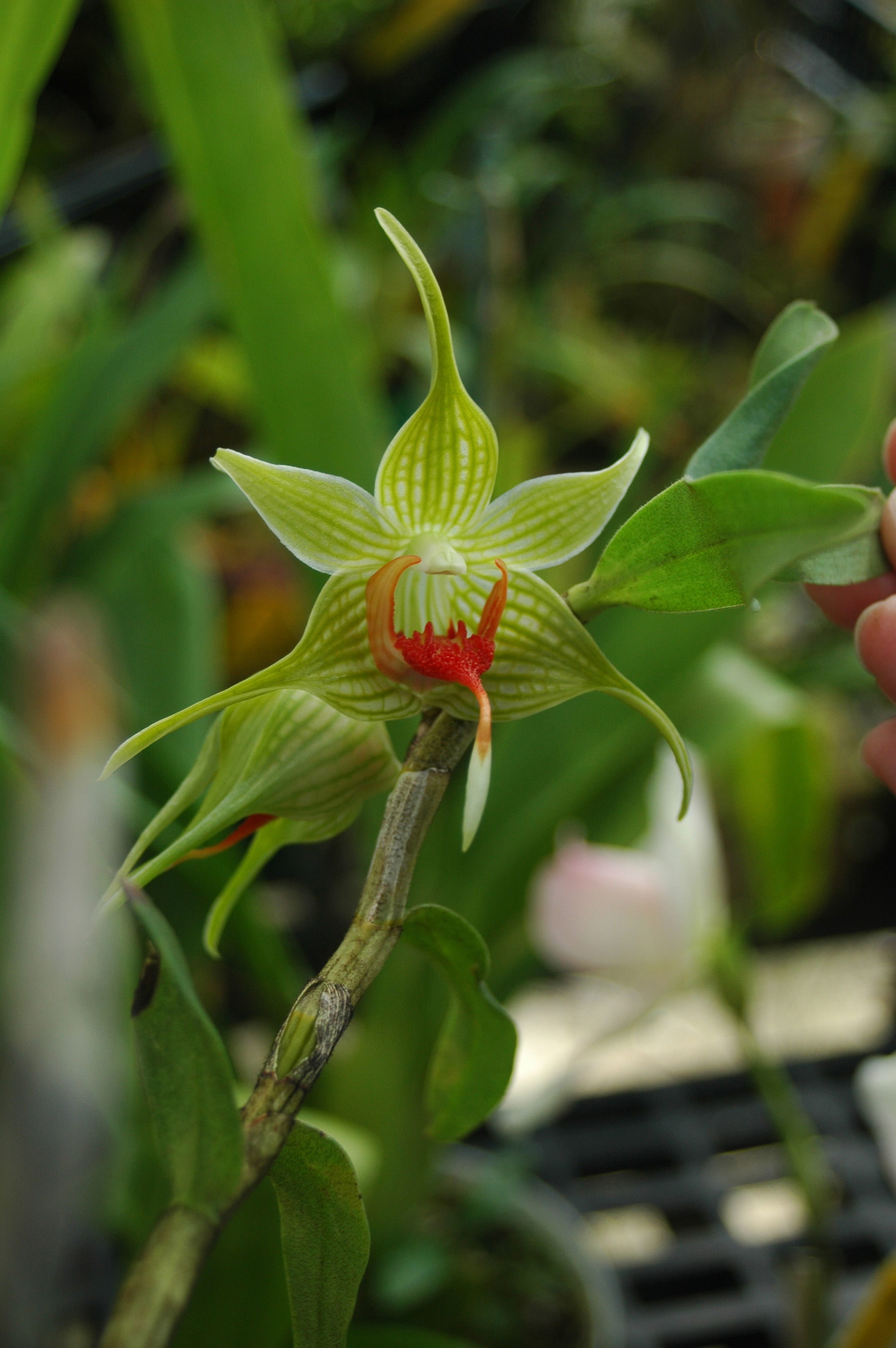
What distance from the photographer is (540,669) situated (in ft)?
0.53

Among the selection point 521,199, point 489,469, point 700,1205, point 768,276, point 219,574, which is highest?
point 489,469

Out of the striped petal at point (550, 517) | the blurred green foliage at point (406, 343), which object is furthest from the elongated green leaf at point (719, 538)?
the blurred green foliage at point (406, 343)

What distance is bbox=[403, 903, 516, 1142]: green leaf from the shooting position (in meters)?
0.16

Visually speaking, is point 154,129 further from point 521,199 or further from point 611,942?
point 611,942

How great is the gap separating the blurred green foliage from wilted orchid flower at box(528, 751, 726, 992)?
3 centimetres

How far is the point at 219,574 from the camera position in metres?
0.78

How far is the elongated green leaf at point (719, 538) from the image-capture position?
0.43 feet

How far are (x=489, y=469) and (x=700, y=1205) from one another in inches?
20.8

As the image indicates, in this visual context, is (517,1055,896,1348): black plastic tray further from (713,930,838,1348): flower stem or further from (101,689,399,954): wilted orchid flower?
(101,689,399,954): wilted orchid flower

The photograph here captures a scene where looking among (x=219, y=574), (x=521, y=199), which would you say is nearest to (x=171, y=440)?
(x=219, y=574)

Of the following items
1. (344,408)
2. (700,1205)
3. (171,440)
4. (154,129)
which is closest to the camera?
(344,408)

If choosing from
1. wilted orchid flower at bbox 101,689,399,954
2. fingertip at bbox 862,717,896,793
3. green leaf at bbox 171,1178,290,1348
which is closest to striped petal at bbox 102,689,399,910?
wilted orchid flower at bbox 101,689,399,954

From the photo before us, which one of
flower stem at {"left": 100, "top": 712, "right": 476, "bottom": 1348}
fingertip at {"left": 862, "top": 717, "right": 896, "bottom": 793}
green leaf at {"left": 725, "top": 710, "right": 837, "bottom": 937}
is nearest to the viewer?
flower stem at {"left": 100, "top": 712, "right": 476, "bottom": 1348}

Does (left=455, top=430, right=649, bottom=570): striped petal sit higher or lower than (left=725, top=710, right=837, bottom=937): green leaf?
higher
